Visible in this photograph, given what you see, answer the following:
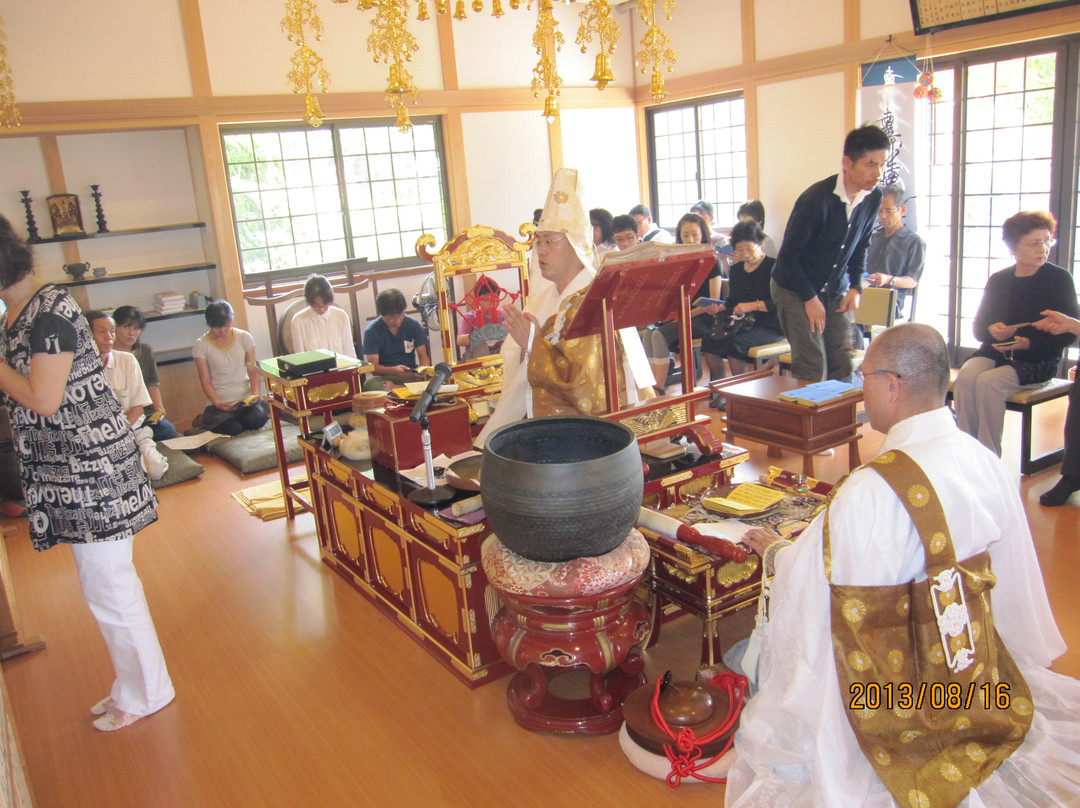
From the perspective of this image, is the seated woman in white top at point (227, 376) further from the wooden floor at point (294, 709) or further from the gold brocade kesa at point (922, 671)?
the gold brocade kesa at point (922, 671)

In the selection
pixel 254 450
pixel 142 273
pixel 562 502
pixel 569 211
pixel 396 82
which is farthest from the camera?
pixel 142 273

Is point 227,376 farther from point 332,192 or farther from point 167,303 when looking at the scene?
point 332,192

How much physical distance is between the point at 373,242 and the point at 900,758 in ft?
22.4

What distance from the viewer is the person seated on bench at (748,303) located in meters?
6.07

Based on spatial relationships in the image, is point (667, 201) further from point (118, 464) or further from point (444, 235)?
point (118, 464)

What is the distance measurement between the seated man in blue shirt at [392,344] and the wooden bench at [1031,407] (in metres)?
3.44

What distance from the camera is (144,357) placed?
623 centimetres

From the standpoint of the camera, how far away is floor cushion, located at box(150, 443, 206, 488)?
553cm

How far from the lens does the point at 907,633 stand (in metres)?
2.14

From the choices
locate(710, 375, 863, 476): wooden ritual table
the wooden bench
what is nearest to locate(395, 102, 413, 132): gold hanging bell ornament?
locate(710, 375, 863, 476): wooden ritual table

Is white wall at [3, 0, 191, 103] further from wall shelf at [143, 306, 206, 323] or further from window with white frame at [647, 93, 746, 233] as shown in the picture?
window with white frame at [647, 93, 746, 233]

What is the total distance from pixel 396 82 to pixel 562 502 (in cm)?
232

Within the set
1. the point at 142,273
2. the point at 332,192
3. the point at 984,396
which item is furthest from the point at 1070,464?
the point at 142,273

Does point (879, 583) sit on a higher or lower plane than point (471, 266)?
lower
